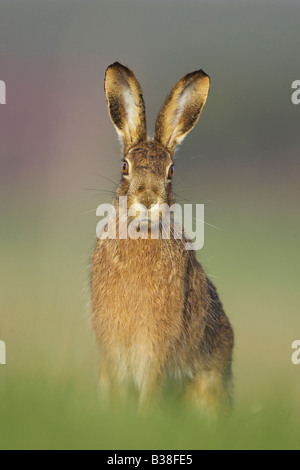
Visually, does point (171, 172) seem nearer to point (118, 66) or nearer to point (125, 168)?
point (125, 168)

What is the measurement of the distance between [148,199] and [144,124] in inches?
25.2

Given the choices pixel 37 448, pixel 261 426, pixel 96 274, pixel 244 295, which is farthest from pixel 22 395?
pixel 244 295

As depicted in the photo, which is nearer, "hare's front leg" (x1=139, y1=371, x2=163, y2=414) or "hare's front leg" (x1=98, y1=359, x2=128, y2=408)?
"hare's front leg" (x1=139, y1=371, x2=163, y2=414)

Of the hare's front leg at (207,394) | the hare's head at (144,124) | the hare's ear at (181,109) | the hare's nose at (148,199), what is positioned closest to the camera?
the hare's nose at (148,199)

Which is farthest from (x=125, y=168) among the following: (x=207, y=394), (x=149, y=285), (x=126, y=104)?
(x=207, y=394)

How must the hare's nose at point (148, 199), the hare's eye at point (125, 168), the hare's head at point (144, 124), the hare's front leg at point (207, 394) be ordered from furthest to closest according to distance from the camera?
the hare's front leg at point (207, 394) < the hare's eye at point (125, 168) < the hare's head at point (144, 124) < the hare's nose at point (148, 199)

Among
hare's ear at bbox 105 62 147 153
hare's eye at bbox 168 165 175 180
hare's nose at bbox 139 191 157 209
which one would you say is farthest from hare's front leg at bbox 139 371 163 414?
hare's ear at bbox 105 62 147 153

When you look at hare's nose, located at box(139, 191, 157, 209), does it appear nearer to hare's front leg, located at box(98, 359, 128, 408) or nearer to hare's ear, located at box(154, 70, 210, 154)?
hare's ear, located at box(154, 70, 210, 154)

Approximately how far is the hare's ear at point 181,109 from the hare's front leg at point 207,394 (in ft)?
5.02

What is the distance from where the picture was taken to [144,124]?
588 centimetres

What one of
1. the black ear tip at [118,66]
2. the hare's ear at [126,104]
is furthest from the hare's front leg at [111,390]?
the black ear tip at [118,66]

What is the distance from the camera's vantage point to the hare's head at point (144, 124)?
563 centimetres

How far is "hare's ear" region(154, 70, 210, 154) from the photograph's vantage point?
19.4 ft

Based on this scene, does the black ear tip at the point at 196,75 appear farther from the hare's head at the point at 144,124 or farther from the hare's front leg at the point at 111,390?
the hare's front leg at the point at 111,390
